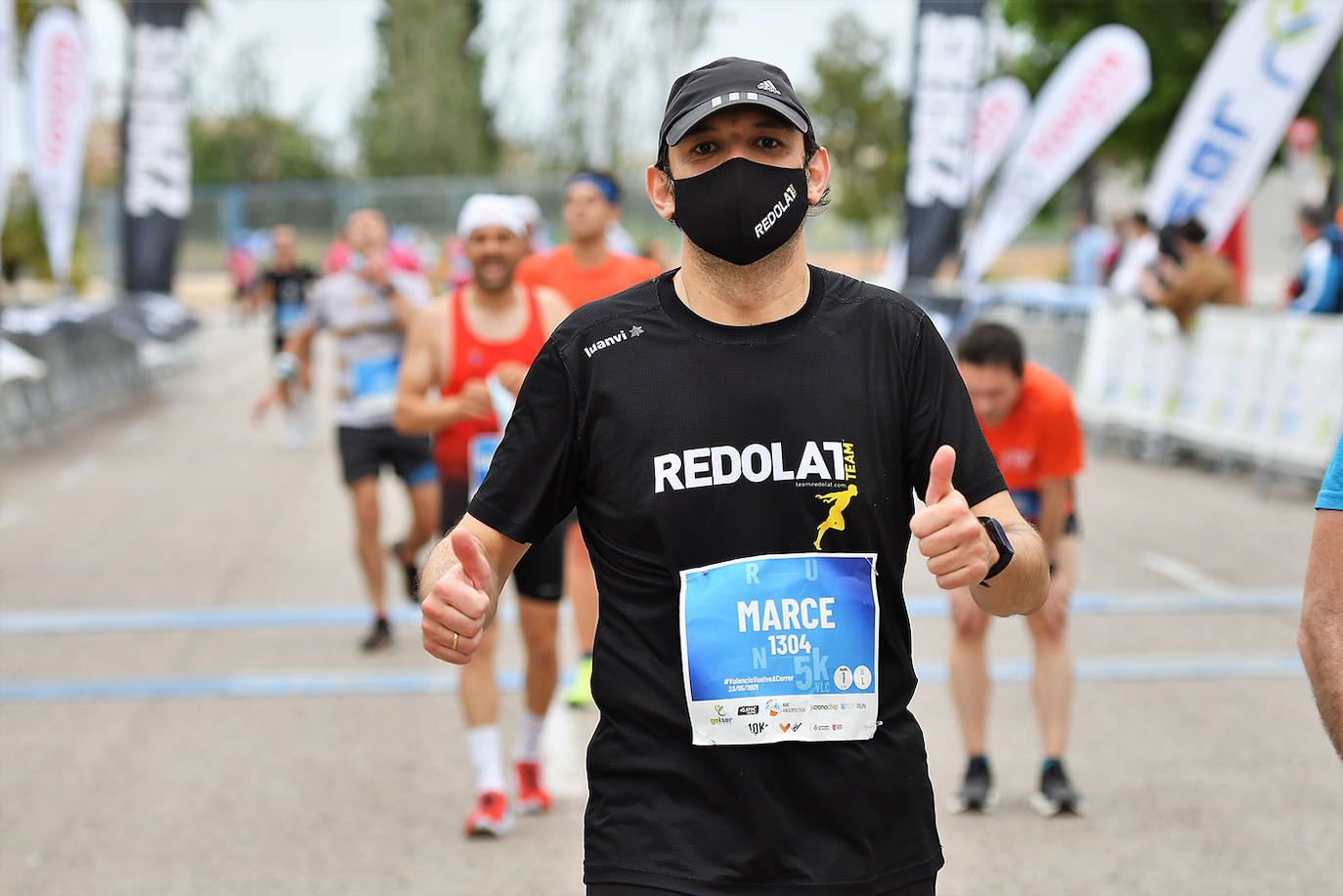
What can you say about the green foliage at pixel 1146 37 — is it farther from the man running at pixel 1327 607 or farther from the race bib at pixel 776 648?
the race bib at pixel 776 648

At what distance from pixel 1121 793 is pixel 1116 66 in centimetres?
1322

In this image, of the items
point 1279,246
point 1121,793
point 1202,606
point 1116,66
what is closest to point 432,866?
point 1121,793

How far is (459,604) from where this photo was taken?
8.11 feet

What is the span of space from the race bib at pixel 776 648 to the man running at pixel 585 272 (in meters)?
4.24

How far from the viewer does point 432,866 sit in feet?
16.8

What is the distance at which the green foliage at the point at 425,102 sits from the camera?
156 ft

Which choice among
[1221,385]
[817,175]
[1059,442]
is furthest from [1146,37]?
[817,175]

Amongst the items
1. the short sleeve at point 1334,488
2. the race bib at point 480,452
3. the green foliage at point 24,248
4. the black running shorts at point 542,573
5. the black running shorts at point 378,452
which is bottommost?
the green foliage at point 24,248

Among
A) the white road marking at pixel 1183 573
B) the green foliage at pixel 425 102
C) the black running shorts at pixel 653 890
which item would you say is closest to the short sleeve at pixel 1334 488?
the black running shorts at pixel 653 890

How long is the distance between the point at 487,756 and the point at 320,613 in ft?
11.9

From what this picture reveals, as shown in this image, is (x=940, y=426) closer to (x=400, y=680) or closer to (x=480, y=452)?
(x=480, y=452)

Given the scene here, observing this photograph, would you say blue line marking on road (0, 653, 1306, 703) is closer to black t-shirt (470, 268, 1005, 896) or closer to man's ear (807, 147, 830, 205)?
black t-shirt (470, 268, 1005, 896)

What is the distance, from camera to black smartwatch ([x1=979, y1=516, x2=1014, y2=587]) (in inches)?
97.3

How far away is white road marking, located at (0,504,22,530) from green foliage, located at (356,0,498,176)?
36.2 meters
